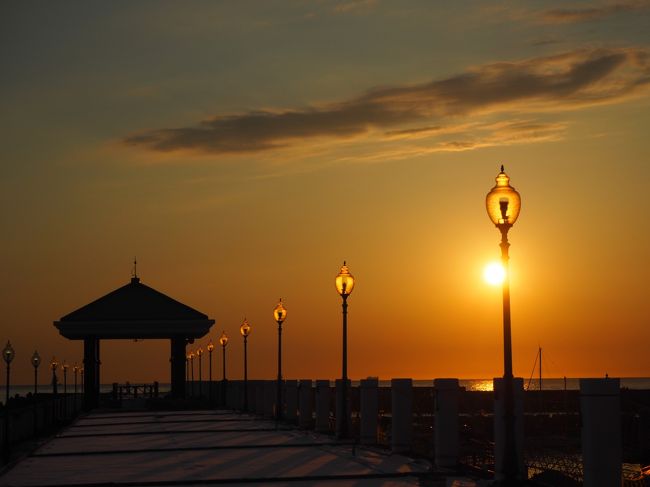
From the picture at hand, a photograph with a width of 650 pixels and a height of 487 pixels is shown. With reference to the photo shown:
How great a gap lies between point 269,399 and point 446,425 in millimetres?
30187

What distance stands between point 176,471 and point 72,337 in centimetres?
4073

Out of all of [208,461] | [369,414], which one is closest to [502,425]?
[208,461]

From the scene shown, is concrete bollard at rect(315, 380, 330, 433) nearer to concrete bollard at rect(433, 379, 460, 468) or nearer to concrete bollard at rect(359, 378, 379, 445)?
concrete bollard at rect(359, 378, 379, 445)

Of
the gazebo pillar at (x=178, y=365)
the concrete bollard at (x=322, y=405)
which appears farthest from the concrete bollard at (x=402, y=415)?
the gazebo pillar at (x=178, y=365)

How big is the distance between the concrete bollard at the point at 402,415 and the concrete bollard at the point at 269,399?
25.2 metres

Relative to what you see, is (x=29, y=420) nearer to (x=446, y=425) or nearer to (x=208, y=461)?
(x=208, y=461)

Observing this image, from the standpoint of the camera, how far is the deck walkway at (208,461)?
2234 centimetres

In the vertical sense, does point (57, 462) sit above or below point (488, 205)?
below

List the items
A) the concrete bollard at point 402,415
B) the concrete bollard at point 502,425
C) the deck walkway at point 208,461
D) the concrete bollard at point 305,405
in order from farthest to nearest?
the concrete bollard at point 305,405, the concrete bollard at point 402,415, the deck walkway at point 208,461, the concrete bollard at point 502,425

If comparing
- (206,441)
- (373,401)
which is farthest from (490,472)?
(206,441)

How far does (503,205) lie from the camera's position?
19250mm

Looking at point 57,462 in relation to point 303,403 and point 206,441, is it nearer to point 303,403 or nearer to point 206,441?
point 206,441

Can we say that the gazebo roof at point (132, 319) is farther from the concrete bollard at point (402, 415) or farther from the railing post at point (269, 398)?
the concrete bollard at point (402, 415)

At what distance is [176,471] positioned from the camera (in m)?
24.5
